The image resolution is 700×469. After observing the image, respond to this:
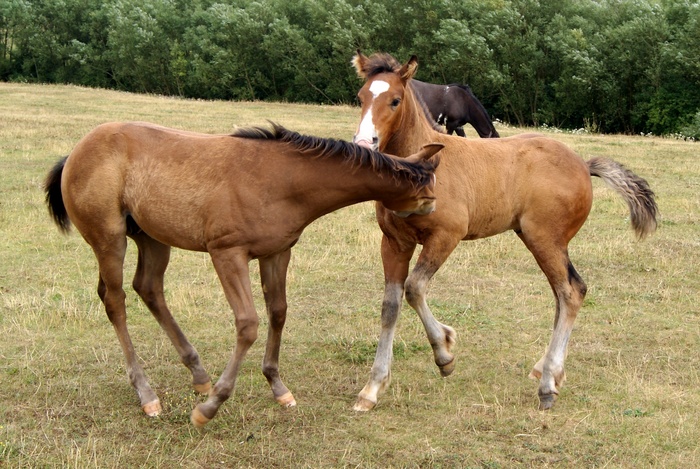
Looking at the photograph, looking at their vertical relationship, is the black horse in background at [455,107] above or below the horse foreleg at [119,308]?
below

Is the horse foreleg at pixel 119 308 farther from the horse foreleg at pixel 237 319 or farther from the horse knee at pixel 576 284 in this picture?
the horse knee at pixel 576 284

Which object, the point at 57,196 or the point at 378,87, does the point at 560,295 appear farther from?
the point at 57,196

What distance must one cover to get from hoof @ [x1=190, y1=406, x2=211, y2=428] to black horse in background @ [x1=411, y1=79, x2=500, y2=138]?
1241cm

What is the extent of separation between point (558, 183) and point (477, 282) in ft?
8.78

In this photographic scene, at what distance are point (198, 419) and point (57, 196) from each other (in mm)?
2015

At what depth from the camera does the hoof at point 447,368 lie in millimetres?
5488

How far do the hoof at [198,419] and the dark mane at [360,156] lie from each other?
1663mm

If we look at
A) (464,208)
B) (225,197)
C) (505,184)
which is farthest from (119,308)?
(505,184)

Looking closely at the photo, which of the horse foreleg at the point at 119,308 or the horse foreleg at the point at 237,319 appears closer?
the horse foreleg at the point at 237,319

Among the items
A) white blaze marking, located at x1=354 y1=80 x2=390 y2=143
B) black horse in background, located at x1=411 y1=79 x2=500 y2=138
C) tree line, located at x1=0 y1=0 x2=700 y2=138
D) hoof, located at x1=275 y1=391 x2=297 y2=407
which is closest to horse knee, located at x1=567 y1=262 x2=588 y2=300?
white blaze marking, located at x1=354 y1=80 x2=390 y2=143

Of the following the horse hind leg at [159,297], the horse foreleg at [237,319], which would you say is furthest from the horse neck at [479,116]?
the horse foreleg at [237,319]

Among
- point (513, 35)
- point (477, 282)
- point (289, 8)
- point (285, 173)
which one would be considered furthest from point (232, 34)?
point (285, 173)

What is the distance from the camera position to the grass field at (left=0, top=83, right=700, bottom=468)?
4543mm

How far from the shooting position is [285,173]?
185 inches
